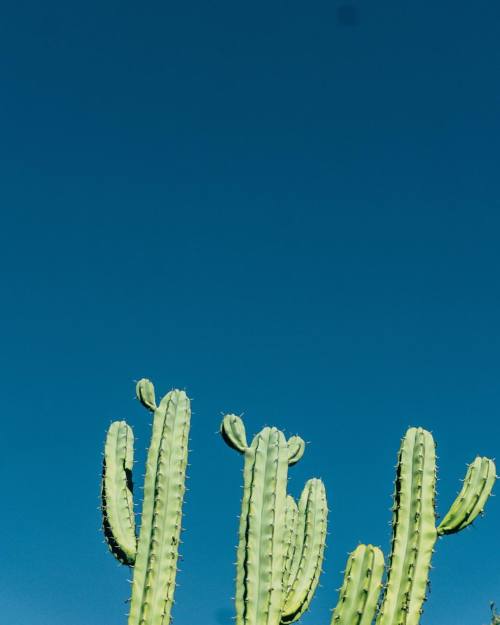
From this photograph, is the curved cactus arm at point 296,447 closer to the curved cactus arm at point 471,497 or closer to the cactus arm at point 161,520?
the cactus arm at point 161,520

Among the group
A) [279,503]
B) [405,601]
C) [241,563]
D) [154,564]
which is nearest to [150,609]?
[154,564]

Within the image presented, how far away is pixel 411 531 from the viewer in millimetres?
5109

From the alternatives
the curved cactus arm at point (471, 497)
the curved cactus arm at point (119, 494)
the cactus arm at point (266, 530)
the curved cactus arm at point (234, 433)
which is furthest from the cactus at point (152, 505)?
the curved cactus arm at point (471, 497)

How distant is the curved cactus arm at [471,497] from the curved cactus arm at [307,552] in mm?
1070

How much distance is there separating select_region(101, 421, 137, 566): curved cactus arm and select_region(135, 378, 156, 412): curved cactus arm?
336 millimetres

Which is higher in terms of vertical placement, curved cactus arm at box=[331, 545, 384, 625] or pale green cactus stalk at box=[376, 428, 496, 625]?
pale green cactus stalk at box=[376, 428, 496, 625]

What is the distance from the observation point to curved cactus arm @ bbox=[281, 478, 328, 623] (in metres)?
5.45

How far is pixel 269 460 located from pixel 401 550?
1100 mm

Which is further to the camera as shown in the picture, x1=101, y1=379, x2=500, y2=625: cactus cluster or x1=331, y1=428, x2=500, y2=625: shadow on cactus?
x1=101, y1=379, x2=500, y2=625: cactus cluster

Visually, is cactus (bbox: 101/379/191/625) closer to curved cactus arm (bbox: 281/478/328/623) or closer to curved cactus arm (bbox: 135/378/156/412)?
curved cactus arm (bbox: 135/378/156/412)

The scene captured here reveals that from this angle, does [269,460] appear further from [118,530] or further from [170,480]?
[118,530]

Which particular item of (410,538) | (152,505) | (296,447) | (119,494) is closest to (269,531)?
(152,505)

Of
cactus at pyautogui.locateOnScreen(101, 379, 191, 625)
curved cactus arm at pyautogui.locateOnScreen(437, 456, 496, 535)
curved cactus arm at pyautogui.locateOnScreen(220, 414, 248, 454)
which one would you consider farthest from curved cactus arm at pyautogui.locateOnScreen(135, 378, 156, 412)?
curved cactus arm at pyautogui.locateOnScreen(437, 456, 496, 535)

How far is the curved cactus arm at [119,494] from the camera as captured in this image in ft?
17.7
